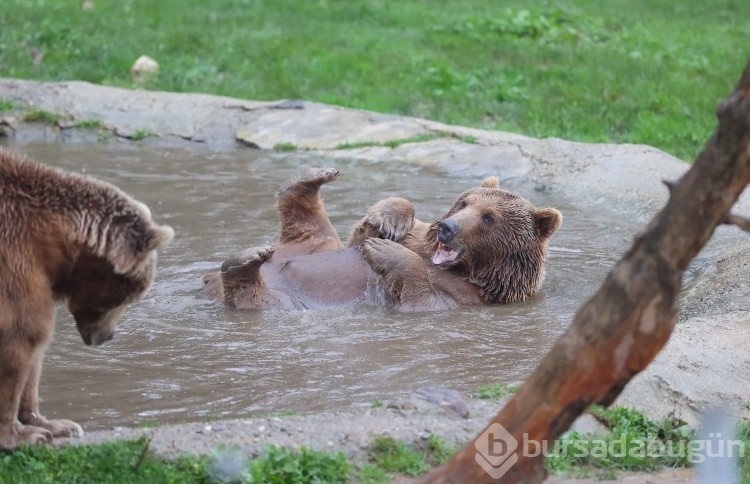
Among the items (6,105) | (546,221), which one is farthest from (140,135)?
(546,221)

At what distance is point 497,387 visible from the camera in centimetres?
593

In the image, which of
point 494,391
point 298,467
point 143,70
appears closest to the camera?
point 298,467

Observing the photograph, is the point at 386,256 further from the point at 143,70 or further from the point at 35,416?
the point at 143,70

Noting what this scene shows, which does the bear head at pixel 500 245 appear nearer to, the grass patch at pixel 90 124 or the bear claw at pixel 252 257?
the bear claw at pixel 252 257

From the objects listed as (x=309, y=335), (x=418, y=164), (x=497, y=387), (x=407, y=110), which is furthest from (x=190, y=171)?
(x=497, y=387)

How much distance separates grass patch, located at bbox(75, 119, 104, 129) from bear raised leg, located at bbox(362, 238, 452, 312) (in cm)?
672

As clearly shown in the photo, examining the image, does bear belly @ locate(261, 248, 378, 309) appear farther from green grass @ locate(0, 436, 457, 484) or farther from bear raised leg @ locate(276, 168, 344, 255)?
green grass @ locate(0, 436, 457, 484)

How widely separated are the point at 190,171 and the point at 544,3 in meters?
12.9

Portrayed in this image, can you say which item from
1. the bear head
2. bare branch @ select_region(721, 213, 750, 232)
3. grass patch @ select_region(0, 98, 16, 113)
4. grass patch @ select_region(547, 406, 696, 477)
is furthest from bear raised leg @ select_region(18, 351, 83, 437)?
grass patch @ select_region(0, 98, 16, 113)

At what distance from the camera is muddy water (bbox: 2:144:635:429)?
630cm

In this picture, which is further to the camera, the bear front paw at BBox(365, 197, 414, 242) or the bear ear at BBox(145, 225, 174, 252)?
the bear front paw at BBox(365, 197, 414, 242)

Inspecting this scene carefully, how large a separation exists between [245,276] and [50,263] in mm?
2928

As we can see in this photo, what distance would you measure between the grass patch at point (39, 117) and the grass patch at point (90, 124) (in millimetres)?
255

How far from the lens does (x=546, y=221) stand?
870 cm
